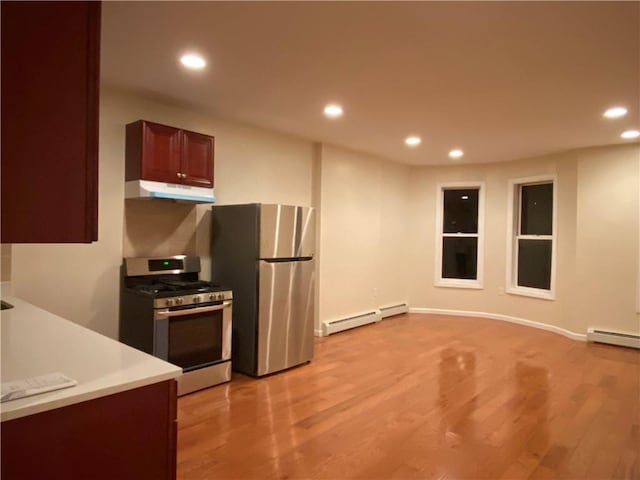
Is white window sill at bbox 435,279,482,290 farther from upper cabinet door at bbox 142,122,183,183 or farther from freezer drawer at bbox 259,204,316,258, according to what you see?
upper cabinet door at bbox 142,122,183,183

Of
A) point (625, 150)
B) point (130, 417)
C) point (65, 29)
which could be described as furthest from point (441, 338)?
point (65, 29)

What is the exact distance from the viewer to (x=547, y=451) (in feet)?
8.52

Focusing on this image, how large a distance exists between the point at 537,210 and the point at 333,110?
3927mm

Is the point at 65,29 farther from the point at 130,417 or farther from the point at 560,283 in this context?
the point at 560,283

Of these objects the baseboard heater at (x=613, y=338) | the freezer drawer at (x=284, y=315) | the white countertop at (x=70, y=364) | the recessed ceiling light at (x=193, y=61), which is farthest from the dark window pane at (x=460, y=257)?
the white countertop at (x=70, y=364)

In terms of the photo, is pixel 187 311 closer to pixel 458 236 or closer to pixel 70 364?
pixel 70 364

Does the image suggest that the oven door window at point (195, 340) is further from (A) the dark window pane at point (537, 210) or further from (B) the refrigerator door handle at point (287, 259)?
(A) the dark window pane at point (537, 210)

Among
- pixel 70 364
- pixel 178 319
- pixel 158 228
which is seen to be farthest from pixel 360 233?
pixel 70 364

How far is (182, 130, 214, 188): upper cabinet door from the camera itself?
3632mm

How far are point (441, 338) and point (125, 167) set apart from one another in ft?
13.5

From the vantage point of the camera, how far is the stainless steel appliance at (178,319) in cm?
327

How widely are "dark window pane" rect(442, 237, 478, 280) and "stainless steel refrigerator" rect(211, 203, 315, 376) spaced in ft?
11.7

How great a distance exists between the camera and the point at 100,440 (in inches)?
49.2

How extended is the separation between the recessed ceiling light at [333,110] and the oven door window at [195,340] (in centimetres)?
207
